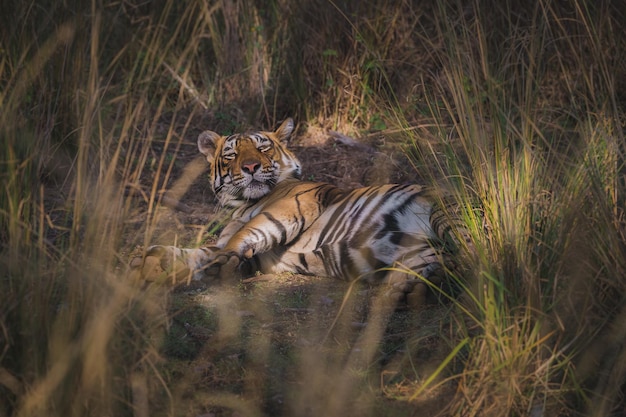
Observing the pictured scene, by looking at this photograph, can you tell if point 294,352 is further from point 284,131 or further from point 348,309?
point 284,131

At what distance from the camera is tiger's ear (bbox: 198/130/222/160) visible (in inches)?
204

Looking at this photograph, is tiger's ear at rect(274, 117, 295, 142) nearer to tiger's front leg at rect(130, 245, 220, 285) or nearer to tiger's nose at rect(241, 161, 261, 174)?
tiger's nose at rect(241, 161, 261, 174)

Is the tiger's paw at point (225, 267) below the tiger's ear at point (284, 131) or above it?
below

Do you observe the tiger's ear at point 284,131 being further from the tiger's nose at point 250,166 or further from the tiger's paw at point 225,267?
the tiger's paw at point 225,267

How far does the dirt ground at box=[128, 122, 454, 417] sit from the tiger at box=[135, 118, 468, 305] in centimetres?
13

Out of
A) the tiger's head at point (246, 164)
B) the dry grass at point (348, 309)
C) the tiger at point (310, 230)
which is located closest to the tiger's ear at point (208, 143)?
the tiger's head at point (246, 164)

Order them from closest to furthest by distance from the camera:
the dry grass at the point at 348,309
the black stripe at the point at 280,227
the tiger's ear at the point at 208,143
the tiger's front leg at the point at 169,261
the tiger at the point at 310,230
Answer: the dry grass at the point at 348,309 < the tiger's front leg at the point at 169,261 < the tiger at the point at 310,230 < the black stripe at the point at 280,227 < the tiger's ear at the point at 208,143

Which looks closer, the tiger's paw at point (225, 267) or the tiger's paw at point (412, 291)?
the tiger's paw at point (412, 291)

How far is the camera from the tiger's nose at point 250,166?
488 centimetres

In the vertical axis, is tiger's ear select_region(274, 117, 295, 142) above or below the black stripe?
above

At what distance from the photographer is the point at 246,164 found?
4.88m

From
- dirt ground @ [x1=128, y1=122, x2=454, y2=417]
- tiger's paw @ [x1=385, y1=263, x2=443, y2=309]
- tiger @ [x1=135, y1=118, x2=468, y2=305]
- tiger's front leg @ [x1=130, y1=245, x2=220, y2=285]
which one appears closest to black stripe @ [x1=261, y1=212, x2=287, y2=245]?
tiger @ [x1=135, y1=118, x2=468, y2=305]

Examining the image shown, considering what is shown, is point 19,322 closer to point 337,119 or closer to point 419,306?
point 419,306

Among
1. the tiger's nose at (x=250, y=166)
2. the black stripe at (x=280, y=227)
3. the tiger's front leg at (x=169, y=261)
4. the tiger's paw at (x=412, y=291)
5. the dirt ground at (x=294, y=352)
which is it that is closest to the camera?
the dirt ground at (x=294, y=352)
